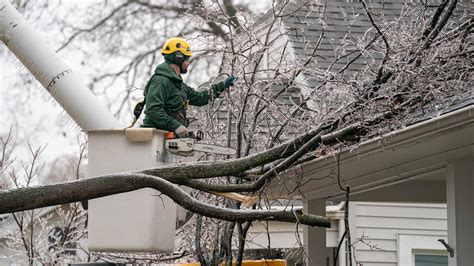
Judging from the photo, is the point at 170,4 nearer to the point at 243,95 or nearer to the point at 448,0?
the point at 243,95

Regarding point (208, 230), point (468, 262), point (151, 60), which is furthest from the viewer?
point (151, 60)

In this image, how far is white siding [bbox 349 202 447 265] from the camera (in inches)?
659

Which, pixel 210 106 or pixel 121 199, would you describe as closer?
pixel 121 199

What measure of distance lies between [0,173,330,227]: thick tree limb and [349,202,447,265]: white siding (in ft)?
33.0

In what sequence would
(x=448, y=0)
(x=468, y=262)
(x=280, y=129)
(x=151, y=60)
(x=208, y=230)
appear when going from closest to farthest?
(x=448, y=0) < (x=468, y=262) < (x=280, y=129) < (x=208, y=230) < (x=151, y=60)

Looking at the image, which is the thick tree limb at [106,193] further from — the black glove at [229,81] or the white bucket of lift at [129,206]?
the black glove at [229,81]

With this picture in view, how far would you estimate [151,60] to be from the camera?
25.5m

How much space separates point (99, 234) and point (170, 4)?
708 inches

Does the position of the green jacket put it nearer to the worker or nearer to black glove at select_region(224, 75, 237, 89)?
the worker

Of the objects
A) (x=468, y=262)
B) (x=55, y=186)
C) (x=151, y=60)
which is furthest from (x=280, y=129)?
(x=151, y=60)

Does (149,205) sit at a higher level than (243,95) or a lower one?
lower

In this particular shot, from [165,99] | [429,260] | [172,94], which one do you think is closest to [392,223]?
[429,260]

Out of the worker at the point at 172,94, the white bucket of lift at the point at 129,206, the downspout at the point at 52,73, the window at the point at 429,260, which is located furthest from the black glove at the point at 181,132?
the window at the point at 429,260

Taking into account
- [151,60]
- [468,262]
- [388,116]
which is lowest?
[468,262]
